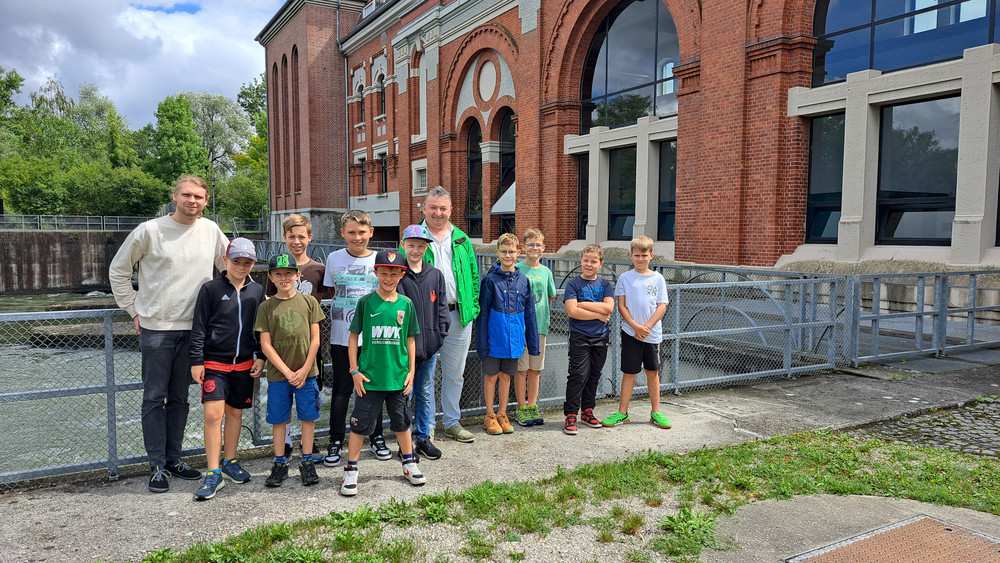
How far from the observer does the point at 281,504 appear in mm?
3941

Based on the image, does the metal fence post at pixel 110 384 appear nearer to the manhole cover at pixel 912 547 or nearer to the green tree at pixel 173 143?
the manhole cover at pixel 912 547

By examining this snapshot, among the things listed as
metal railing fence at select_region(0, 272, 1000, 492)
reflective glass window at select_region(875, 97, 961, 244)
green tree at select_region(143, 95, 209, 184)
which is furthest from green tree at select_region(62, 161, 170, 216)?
reflective glass window at select_region(875, 97, 961, 244)

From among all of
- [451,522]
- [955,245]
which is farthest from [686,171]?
[451,522]

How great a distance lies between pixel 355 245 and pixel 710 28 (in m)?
11.1

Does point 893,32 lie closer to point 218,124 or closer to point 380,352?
point 380,352

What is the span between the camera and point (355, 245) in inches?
183

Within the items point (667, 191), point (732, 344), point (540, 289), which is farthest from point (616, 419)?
point (667, 191)

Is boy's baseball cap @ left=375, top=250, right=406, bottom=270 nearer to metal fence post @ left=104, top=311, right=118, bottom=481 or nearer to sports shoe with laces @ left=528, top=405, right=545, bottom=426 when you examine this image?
metal fence post @ left=104, top=311, right=118, bottom=481

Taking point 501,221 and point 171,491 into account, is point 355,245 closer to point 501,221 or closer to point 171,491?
point 171,491

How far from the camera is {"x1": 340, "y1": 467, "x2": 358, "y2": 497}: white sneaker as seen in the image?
13.3ft

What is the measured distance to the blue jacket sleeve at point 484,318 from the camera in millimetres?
5301

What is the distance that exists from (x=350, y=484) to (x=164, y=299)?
167 centimetres

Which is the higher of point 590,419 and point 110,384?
point 110,384

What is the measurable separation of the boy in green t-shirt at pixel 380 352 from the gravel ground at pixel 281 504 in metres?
0.30
